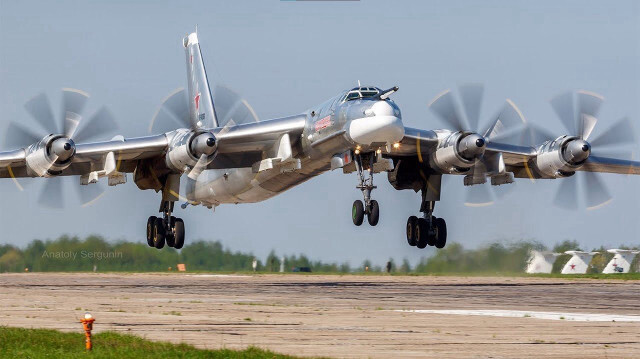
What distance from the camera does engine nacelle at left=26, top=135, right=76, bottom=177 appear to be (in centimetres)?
3050

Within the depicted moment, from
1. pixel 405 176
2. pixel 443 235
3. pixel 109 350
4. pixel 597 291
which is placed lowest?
pixel 109 350

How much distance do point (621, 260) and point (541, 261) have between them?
464 inches

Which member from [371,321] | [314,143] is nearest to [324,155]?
[314,143]

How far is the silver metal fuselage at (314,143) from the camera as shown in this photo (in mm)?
27578

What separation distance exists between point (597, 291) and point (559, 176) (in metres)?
6.08

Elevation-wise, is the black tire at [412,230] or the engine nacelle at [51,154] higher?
the engine nacelle at [51,154]

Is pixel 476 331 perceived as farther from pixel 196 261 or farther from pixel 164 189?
pixel 196 261

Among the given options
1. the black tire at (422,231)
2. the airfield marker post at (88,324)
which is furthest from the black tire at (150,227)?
the airfield marker post at (88,324)

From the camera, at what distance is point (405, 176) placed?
35.8 metres

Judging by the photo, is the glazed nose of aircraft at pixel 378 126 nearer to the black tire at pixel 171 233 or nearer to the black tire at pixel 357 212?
the black tire at pixel 357 212

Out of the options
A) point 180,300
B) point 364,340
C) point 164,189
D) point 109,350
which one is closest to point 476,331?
point 364,340

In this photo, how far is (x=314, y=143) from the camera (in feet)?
99.2

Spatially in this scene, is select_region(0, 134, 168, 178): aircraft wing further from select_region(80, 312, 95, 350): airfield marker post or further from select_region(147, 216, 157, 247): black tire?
select_region(80, 312, 95, 350): airfield marker post

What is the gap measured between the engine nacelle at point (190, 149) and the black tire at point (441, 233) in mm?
9419
